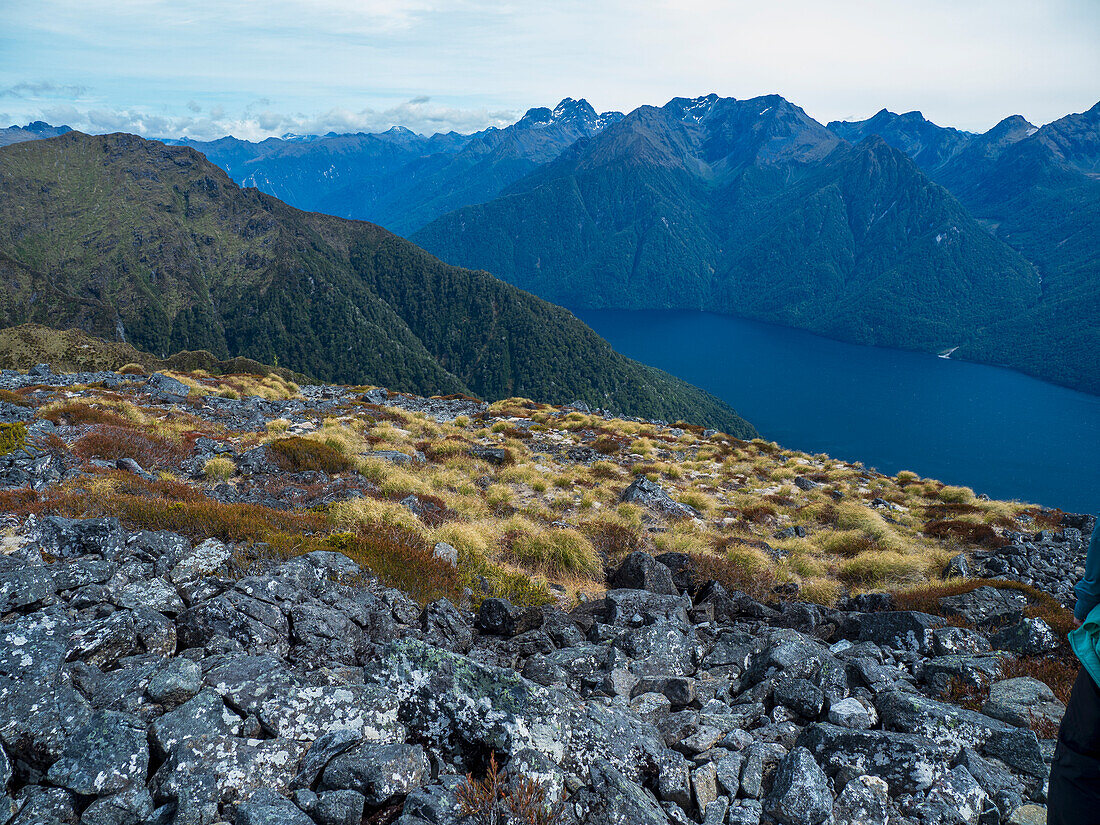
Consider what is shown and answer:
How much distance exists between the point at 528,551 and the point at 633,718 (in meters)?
7.23

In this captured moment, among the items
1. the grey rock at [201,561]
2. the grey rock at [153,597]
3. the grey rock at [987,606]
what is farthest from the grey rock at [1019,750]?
the grey rock at [201,561]

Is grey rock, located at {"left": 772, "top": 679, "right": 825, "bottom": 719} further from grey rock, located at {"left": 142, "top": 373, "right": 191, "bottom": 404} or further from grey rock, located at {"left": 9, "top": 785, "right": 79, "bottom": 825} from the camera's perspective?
grey rock, located at {"left": 142, "top": 373, "right": 191, "bottom": 404}

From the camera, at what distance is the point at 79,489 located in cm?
1041

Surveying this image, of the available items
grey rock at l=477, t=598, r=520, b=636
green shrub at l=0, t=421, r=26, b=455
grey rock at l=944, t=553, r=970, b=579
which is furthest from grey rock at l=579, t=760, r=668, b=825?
green shrub at l=0, t=421, r=26, b=455

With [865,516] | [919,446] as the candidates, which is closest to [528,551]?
[865,516]

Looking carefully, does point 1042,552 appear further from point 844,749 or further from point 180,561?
point 180,561

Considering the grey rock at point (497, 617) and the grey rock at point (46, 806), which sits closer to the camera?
the grey rock at point (46, 806)

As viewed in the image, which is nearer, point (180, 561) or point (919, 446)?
point (180, 561)

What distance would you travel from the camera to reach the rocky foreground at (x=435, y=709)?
14.1ft

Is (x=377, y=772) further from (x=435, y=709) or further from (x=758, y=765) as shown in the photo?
(x=758, y=765)

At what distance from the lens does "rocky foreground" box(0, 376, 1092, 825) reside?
4309 mm

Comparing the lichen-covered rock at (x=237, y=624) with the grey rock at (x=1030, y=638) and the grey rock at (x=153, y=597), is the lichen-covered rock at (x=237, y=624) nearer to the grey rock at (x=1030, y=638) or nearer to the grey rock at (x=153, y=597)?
the grey rock at (x=153, y=597)

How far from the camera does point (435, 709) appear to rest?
210 inches

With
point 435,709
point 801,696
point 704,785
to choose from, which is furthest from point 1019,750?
point 435,709
